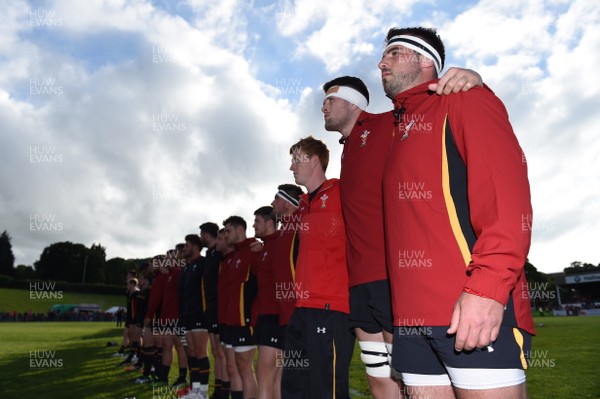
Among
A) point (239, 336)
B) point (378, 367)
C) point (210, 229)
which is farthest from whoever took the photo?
point (210, 229)

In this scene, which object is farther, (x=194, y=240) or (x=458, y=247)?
(x=194, y=240)

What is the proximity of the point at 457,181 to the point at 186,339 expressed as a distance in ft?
27.7

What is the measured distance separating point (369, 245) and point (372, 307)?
45 cm

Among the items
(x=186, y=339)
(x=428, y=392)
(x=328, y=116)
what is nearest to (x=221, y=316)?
(x=186, y=339)

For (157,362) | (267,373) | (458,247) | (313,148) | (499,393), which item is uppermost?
(313,148)

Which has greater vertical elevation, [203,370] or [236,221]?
[236,221]

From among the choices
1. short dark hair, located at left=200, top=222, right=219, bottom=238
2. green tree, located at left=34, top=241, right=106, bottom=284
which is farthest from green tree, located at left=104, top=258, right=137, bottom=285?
short dark hair, located at left=200, top=222, right=219, bottom=238

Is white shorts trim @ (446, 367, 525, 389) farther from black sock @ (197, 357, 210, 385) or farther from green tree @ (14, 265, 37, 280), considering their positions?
green tree @ (14, 265, 37, 280)

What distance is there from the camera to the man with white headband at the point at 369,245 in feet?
11.0

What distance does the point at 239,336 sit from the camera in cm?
683

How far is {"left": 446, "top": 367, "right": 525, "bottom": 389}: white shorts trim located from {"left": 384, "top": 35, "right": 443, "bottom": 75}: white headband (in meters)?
1.83

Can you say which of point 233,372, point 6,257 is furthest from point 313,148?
point 6,257

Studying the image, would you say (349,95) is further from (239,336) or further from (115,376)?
(115,376)

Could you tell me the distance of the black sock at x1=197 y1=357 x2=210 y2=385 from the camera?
325 inches
